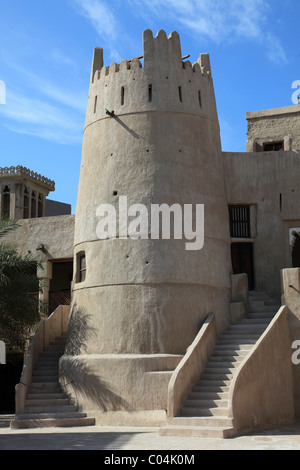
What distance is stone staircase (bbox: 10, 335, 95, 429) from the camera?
1659cm

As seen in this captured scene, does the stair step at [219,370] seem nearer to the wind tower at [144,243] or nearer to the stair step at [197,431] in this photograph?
the wind tower at [144,243]

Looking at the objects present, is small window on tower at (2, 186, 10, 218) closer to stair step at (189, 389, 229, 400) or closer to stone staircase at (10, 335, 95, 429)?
stone staircase at (10, 335, 95, 429)

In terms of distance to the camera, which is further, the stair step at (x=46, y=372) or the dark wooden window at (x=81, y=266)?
the dark wooden window at (x=81, y=266)

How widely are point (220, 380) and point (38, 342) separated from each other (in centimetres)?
666

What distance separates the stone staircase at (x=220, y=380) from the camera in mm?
14211

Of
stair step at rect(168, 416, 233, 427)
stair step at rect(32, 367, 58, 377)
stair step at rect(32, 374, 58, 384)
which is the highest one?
stair step at rect(32, 367, 58, 377)

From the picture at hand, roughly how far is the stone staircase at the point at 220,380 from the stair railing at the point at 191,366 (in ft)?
0.55

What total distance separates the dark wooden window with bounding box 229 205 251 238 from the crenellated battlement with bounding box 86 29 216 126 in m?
3.36

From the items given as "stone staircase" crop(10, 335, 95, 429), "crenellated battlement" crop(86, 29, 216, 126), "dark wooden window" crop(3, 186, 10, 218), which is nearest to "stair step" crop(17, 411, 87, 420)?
"stone staircase" crop(10, 335, 95, 429)

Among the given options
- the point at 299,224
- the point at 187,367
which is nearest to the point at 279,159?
the point at 299,224

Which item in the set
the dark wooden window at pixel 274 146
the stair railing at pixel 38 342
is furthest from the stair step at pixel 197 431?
the dark wooden window at pixel 274 146

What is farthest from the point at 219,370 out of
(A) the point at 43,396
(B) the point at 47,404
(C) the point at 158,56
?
(C) the point at 158,56

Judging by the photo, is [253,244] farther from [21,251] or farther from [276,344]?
[21,251]
